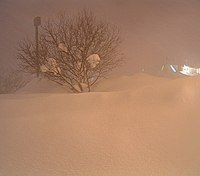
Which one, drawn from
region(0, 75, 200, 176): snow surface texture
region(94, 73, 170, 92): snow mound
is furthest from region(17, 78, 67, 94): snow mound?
region(0, 75, 200, 176): snow surface texture

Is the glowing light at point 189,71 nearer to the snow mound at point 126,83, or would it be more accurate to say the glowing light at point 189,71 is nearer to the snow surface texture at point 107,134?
the snow mound at point 126,83

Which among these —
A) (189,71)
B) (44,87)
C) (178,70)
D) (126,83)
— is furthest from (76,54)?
(189,71)

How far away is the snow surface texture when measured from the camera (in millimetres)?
5918

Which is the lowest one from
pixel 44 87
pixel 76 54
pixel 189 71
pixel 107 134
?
pixel 107 134

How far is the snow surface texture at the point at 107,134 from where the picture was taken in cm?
592

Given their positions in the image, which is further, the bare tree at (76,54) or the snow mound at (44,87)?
the snow mound at (44,87)

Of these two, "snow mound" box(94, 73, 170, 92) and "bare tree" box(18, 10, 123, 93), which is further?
"snow mound" box(94, 73, 170, 92)

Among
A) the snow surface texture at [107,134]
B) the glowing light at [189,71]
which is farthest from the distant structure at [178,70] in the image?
the snow surface texture at [107,134]

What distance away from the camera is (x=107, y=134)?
714 centimetres

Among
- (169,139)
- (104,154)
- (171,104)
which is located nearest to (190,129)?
(169,139)

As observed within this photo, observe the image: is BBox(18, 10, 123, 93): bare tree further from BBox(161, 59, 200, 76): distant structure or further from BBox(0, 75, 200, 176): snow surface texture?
BBox(161, 59, 200, 76): distant structure

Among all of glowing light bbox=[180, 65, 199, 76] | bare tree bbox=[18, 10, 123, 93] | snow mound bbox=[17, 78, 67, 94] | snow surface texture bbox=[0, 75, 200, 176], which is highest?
bare tree bbox=[18, 10, 123, 93]

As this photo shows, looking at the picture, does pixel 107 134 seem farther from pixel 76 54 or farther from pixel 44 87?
pixel 44 87

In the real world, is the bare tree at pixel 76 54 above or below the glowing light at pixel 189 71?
above
